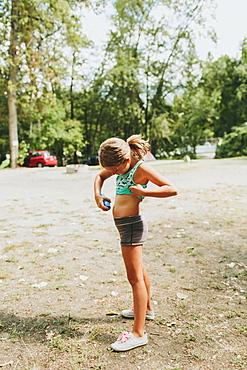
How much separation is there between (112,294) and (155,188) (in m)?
1.48

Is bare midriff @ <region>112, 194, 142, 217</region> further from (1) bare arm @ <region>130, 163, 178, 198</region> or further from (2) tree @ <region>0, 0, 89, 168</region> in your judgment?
(2) tree @ <region>0, 0, 89, 168</region>

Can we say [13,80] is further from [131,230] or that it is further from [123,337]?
[123,337]

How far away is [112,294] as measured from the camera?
10.6 feet

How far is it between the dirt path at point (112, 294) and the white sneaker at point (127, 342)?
0.05 m

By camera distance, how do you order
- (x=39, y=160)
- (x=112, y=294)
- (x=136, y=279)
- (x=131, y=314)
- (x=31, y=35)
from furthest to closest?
(x=39, y=160) → (x=31, y=35) → (x=112, y=294) → (x=131, y=314) → (x=136, y=279)

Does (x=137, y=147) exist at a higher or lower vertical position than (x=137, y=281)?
higher

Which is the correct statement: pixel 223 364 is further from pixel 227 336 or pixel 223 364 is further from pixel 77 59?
pixel 77 59

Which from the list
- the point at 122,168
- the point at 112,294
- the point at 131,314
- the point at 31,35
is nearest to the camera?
the point at 122,168

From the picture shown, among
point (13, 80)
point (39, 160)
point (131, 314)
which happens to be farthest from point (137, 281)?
point (39, 160)

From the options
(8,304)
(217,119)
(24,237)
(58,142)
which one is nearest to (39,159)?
(58,142)

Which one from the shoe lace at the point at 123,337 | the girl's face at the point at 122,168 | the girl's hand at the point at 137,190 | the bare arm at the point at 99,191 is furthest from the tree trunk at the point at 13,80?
Result: the shoe lace at the point at 123,337

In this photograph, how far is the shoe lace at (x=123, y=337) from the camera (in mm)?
2340

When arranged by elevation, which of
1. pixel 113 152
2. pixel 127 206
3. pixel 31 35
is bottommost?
pixel 127 206

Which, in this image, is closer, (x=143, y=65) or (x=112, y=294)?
(x=112, y=294)
